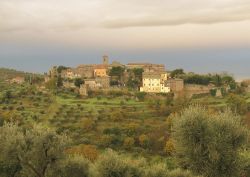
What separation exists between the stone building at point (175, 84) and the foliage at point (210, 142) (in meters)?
45.5

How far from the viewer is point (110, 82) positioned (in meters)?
72.9

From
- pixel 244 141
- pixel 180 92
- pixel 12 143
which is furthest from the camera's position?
pixel 180 92

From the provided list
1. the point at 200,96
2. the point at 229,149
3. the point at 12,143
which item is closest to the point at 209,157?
the point at 229,149

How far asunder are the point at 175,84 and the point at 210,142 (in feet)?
154

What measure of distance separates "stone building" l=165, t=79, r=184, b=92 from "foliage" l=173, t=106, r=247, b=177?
4554 cm

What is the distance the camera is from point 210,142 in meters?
21.1

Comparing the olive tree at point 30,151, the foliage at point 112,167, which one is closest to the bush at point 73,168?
the olive tree at point 30,151

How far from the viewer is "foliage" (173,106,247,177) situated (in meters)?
21.0

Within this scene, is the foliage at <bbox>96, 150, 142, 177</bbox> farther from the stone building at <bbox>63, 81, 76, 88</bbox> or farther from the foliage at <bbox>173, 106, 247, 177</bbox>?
the stone building at <bbox>63, 81, 76, 88</bbox>

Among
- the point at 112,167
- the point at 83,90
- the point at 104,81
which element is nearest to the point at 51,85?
the point at 83,90

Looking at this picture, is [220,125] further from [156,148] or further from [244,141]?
[156,148]

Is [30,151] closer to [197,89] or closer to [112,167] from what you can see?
[112,167]

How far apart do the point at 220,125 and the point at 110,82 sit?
2047 inches

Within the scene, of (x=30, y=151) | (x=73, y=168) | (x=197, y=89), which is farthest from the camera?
(x=197, y=89)
